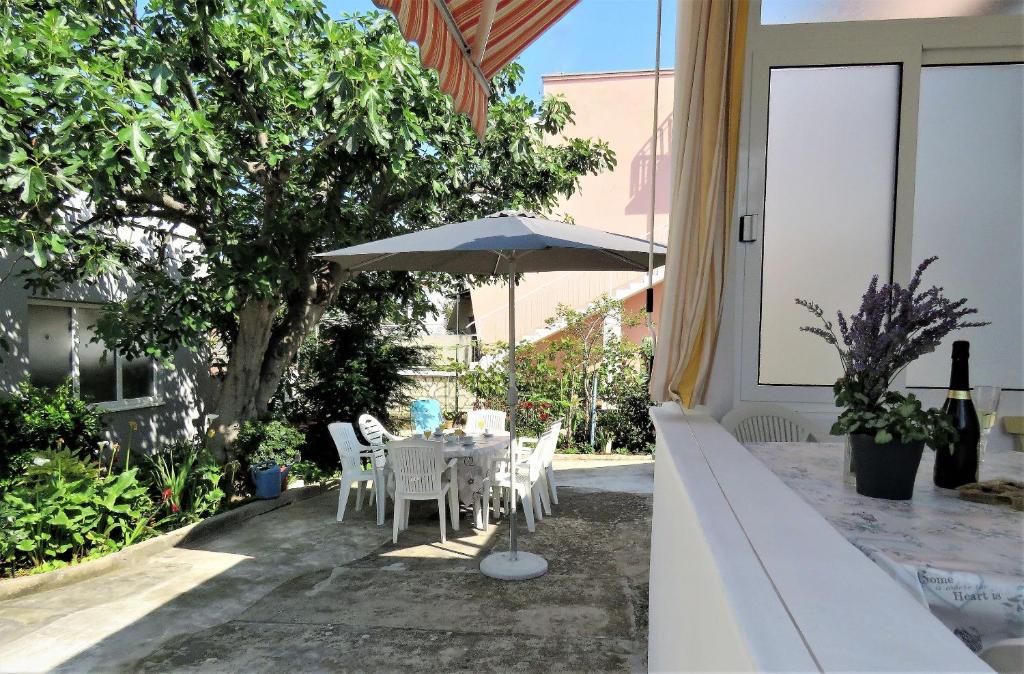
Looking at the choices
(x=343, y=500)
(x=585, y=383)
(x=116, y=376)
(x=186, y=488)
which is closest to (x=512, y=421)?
(x=343, y=500)

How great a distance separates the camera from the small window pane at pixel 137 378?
7383mm

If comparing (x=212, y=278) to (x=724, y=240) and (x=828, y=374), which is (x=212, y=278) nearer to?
(x=724, y=240)

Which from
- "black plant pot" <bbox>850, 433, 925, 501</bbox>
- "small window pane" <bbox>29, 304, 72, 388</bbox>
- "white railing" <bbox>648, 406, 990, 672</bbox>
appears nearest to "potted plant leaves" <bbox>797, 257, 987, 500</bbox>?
"black plant pot" <bbox>850, 433, 925, 501</bbox>

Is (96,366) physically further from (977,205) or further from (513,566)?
(977,205)

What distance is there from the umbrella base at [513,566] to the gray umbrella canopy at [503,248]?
6.97 feet

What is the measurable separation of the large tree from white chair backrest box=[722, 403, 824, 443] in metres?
3.09

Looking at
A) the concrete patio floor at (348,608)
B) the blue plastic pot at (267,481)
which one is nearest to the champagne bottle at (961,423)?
the concrete patio floor at (348,608)

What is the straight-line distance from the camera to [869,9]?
9.33 feet

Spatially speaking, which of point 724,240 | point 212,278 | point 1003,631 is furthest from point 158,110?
point 1003,631

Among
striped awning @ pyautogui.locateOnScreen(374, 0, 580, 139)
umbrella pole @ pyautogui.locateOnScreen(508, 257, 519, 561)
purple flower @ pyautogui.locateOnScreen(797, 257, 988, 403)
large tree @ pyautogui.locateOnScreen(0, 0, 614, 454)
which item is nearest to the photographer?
purple flower @ pyautogui.locateOnScreen(797, 257, 988, 403)

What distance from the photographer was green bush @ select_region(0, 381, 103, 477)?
487cm

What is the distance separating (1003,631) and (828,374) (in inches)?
84.2

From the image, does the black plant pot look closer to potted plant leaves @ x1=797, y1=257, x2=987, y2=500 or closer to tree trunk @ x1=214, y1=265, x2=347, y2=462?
potted plant leaves @ x1=797, y1=257, x2=987, y2=500

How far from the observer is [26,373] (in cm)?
596
